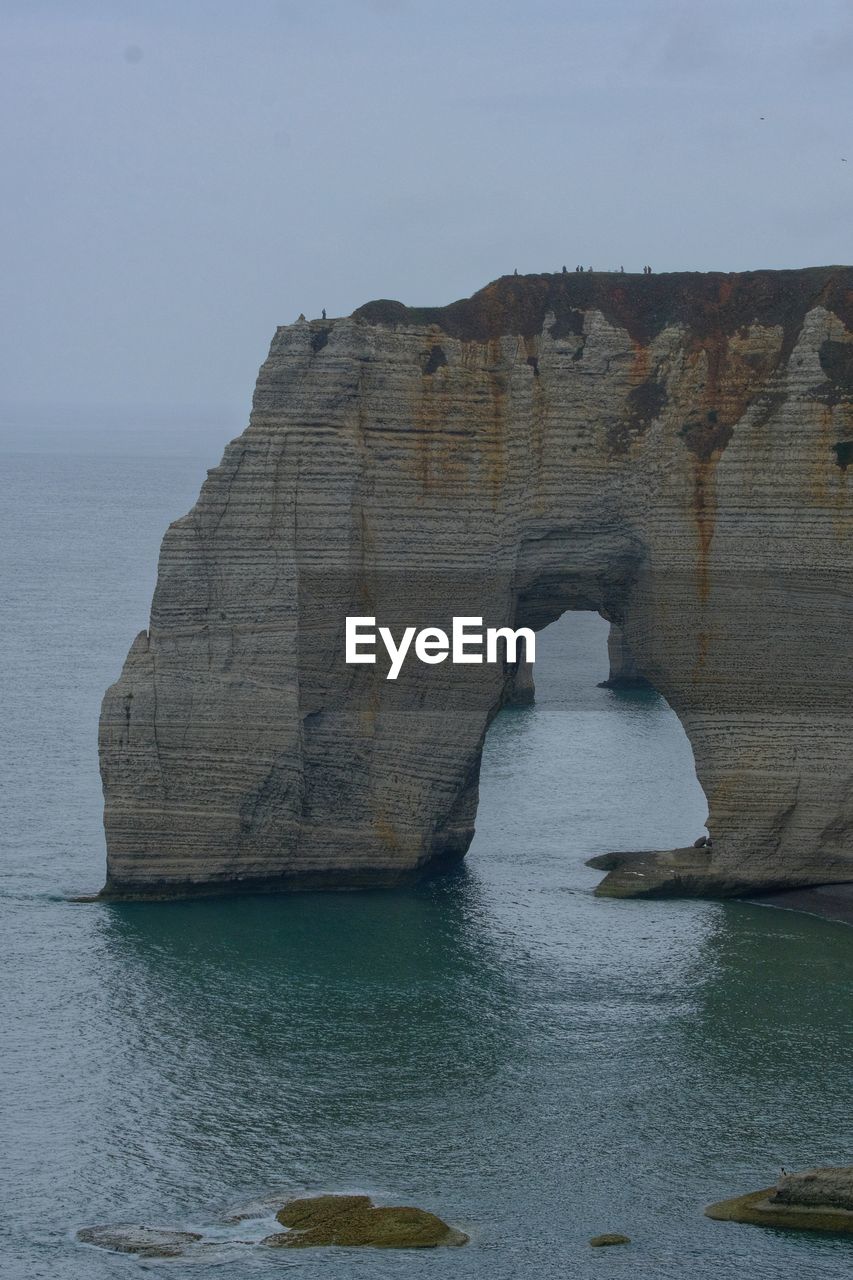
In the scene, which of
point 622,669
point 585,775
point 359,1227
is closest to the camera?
point 359,1227

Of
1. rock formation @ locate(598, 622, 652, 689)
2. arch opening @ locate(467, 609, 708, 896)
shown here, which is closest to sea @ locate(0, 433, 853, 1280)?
arch opening @ locate(467, 609, 708, 896)

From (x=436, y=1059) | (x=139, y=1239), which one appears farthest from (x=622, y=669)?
(x=139, y=1239)

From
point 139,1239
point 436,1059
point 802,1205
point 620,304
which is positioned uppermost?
point 620,304

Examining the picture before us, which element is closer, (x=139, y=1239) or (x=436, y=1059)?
(x=139, y=1239)

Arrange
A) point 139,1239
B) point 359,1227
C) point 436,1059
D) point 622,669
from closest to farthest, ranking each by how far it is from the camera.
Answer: point 139,1239 → point 359,1227 → point 436,1059 → point 622,669

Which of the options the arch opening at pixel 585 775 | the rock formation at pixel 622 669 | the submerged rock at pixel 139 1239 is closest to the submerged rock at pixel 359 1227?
the submerged rock at pixel 139 1239

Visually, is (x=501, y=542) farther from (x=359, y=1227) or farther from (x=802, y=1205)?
(x=359, y=1227)

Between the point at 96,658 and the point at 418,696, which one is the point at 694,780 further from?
the point at 96,658

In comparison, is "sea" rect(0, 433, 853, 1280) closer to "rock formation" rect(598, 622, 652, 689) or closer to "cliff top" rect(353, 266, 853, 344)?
"cliff top" rect(353, 266, 853, 344)
